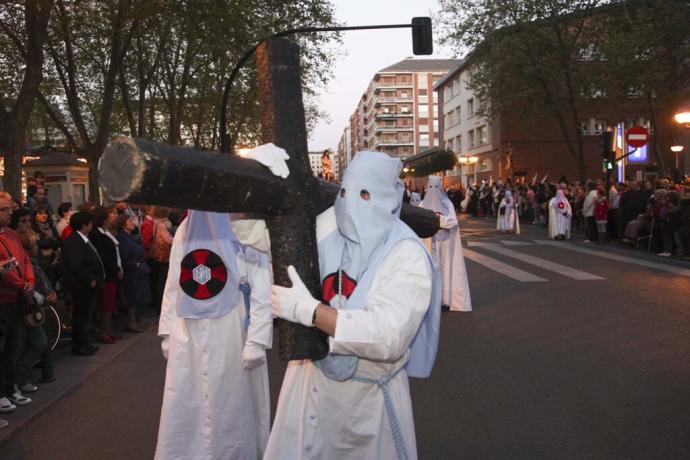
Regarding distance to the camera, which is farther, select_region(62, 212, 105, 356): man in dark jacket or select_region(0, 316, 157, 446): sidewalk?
select_region(62, 212, 105, 356): man in dark jacket

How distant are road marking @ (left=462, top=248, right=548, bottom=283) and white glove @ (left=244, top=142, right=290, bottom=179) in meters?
10.7

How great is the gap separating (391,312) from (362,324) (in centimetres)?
11

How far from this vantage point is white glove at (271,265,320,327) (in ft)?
6.66

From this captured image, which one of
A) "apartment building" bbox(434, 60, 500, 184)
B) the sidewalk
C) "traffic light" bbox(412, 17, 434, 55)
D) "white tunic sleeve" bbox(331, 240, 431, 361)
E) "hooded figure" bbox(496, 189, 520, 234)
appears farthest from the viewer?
"apartment building" bbox(434, 60, 500, 184)

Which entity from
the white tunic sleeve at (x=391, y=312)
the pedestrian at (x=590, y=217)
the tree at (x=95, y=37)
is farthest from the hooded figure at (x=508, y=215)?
the white tunic sleeve at (x=391, y=312)

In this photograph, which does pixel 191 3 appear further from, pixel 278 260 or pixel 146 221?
pixel 278 260

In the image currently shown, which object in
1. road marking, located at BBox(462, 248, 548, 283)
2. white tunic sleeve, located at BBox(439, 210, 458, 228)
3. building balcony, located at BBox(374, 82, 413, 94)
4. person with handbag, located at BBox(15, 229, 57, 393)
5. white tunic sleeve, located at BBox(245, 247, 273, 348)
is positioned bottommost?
road marking, located at BBox(462, 248, 548, 283)

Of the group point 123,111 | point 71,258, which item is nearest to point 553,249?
point 71,258

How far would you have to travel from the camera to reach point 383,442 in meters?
2.41

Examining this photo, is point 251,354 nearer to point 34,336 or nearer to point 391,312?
point 391,312

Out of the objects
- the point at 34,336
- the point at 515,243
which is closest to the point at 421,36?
the point at 515,243

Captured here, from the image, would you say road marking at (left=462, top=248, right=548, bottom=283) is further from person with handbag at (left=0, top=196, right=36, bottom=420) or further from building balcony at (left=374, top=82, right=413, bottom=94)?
building balcony at (left=374, top=82, right=413, bottom=94)

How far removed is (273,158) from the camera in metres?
1.98

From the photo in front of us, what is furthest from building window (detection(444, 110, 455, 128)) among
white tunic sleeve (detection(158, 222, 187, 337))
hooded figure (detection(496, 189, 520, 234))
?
white tunic sleeve (detection(158, 222, 187, 337))
